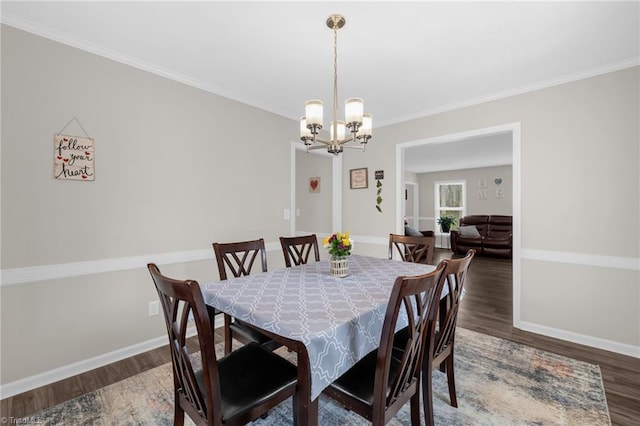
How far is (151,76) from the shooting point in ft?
8.14

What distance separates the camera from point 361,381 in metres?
1.24

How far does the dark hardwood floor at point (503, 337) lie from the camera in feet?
5.71

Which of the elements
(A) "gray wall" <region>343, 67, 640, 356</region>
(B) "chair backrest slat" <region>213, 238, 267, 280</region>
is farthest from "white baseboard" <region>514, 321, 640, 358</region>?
(B) "chair backrest slat" <region>213, 238, 267, 280</region>

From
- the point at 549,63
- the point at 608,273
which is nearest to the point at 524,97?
the point at 549,63

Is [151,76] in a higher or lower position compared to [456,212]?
higher

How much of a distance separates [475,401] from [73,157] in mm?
3204

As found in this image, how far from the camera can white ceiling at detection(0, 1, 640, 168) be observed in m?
1.77

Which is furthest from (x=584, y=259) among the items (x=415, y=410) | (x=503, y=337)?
(x=415, y=410)

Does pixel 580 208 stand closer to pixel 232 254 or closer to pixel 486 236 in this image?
pixel 232 254

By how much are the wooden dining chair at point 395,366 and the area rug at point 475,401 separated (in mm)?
531

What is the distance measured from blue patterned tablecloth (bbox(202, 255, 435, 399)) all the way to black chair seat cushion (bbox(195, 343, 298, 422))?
0.24 meters

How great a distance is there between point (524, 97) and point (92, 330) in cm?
434

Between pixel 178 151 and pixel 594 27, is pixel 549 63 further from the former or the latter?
pixel 178 151

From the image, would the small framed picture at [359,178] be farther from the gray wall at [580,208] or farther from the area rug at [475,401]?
the area rug at [475,401]
